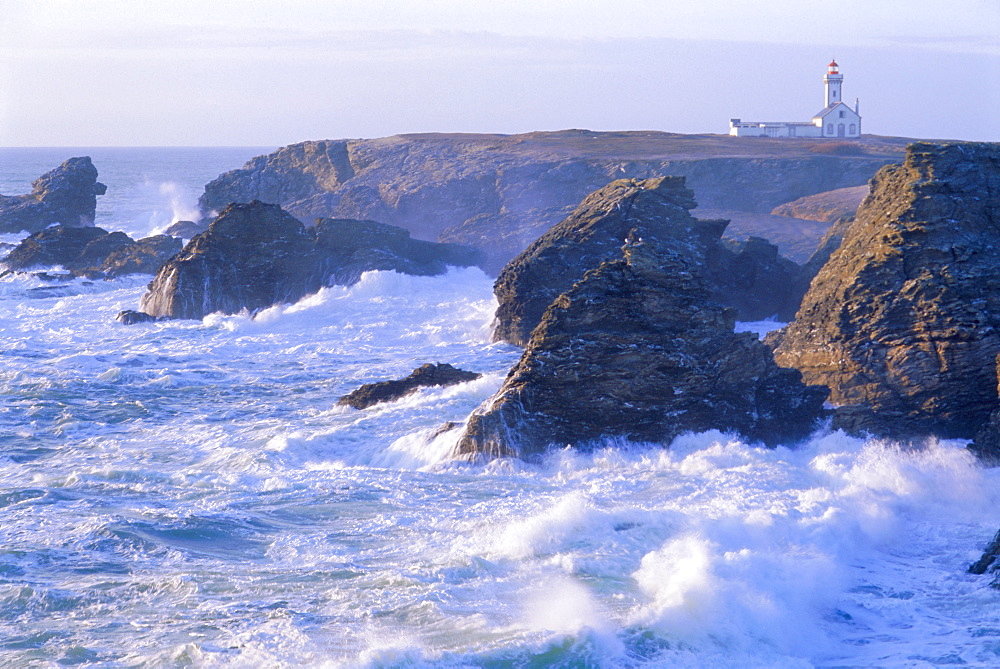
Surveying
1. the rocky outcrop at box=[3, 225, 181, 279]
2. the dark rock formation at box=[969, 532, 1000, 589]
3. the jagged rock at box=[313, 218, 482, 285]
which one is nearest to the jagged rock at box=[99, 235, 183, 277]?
the rocky outcrop at box=[3, 225, 181, 279]

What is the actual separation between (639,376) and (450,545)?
491 cm

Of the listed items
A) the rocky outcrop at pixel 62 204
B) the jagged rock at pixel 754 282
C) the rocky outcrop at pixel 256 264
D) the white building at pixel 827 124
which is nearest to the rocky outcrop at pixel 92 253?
the rocky outcrop at pixel 256 264

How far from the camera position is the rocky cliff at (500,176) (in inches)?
1747

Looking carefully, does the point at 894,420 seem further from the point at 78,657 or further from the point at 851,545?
the point at 78,657

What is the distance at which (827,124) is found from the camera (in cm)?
6931

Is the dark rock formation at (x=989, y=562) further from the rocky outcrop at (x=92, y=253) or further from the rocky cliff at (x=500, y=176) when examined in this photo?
the rocky outcrop at (x=92, y=253)

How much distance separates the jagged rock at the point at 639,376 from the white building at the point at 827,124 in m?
57.2

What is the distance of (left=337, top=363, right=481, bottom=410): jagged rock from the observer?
18266mm

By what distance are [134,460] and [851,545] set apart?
10.5 metres

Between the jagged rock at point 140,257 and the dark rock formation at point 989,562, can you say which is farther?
the jagged rock at point 140,257

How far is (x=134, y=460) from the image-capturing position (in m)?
15.2

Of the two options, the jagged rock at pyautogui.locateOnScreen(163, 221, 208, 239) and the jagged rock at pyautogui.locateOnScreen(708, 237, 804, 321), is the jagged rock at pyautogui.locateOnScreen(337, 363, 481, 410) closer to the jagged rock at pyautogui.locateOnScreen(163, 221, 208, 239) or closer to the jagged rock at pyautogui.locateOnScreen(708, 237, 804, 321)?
the jagged rock at pyautogui.locateOnScreen(708, 237, 804, 321)

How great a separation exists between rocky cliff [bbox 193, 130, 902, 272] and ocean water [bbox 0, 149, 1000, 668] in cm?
2363

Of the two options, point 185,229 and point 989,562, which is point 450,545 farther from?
point 185,229
